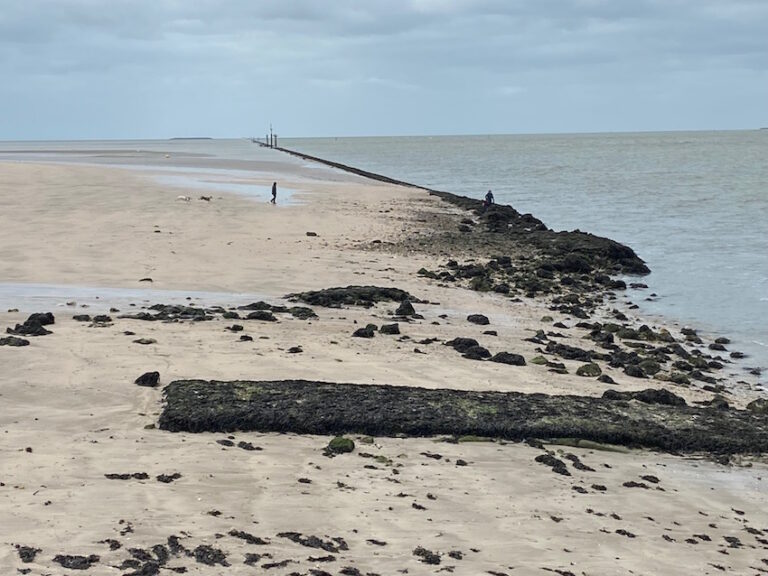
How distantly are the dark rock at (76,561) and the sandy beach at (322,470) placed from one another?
0.02m

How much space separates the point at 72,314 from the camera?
14.5 m

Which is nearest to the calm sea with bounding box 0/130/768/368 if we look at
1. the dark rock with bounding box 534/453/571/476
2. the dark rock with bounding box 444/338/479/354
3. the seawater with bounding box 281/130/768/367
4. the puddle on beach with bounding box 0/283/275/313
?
the seawater with bounding box 281/130/768/367

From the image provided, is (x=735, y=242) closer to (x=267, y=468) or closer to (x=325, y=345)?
(x=325, y=345)

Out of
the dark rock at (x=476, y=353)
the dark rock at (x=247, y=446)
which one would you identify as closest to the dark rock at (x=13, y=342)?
the dark rock at (x=247, y=446)

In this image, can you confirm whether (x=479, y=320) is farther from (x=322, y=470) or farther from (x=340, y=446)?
(x=322, y=470)

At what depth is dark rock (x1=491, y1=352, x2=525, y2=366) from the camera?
12945mm

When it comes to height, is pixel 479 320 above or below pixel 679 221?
below

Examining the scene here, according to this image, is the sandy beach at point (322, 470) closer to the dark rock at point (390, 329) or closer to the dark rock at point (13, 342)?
the dark rock at point (13, 342)

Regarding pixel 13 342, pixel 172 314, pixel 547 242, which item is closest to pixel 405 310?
pixel 172 314

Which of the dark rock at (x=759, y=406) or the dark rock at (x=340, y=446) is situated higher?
the dark rock at (x=340, y=446)

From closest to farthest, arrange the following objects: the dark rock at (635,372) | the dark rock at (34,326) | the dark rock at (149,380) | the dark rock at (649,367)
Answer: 1. the dark rock at (149,380)
2. the dark rock at (34,326)
3. the dark rock at (635,372)
4. the dark rock at (649,367)

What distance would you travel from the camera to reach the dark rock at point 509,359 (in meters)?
12.9

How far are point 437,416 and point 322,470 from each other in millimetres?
1860

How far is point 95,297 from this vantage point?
1639 cm
